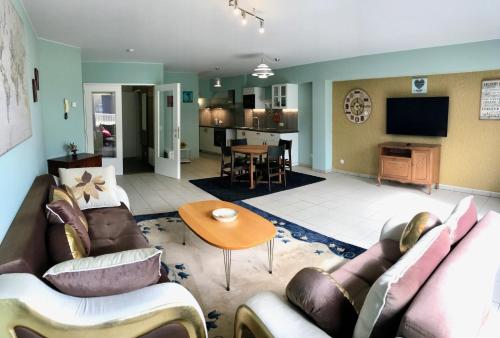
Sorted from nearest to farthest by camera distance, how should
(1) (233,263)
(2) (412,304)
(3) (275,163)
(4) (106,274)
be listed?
1. (2) (412,304)
2. (4) (106,274)
3. (1) (233,263)
4. (3) (275,163)

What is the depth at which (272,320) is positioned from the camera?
1471mm

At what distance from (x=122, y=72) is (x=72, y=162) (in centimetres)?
316

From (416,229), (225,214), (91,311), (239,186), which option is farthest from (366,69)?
(91,311)

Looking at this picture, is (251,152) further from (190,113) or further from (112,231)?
(190,113)

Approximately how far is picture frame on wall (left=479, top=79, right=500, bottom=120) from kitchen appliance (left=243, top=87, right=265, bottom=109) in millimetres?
5352

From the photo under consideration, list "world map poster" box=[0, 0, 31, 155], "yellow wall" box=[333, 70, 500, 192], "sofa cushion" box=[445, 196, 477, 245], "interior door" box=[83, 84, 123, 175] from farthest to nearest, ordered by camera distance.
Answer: "interior door" box=[83, 84, 123, 175] < "yellow wall" box=[333, 70, 500, 192] < "world map poster" box=[0, 0, 31, 155] < "sofa cushion" box=[445, 196, 477, 245]

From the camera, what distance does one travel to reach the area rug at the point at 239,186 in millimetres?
5852

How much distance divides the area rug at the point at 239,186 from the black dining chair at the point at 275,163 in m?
0.17

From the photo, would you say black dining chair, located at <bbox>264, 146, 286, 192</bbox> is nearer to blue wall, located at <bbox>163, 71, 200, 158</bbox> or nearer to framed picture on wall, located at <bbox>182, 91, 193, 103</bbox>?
blue wall, located at <bbox>163, 71, 200, 158</bbox>

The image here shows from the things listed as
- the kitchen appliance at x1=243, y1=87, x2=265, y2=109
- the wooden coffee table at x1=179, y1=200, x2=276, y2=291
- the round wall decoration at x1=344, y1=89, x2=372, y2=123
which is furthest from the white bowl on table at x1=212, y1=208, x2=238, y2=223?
the kitchen appliance at x1=243, y1=87, x2=265, y2=109

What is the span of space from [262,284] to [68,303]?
5.75ft

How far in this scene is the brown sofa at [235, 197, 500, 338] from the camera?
3.72ft

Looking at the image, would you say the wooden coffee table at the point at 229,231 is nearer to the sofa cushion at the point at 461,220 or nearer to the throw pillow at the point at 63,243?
the throw pillow at the point at 63,243

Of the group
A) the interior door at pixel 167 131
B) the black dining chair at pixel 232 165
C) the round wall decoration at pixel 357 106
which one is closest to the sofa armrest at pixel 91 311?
the black dining chair at pixel 232 165
